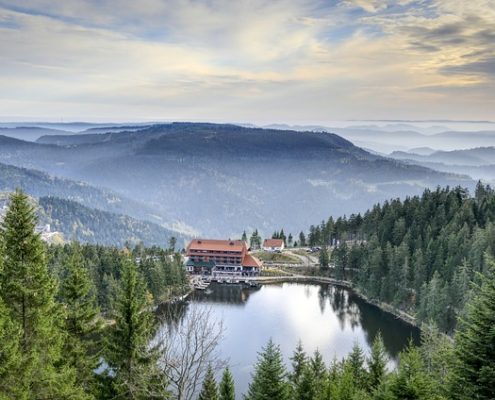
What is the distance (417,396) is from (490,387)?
9.99 ft

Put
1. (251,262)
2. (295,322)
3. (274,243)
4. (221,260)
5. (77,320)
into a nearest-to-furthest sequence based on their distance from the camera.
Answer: (77,320) → (295,322) → (251,262) → (221,260) → (274,243)

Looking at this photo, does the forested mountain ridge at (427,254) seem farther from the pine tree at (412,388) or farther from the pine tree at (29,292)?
the pine tree at (29,292)

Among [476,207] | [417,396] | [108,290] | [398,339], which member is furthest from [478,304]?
[476,207]

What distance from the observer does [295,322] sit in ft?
249

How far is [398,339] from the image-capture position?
222ft

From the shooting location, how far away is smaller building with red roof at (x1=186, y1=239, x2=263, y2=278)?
365 feet

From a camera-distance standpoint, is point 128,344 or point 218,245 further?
point 218,245

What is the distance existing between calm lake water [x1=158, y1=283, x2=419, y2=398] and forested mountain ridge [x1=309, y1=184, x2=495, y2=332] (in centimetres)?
484

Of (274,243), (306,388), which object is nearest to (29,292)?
(306,388)

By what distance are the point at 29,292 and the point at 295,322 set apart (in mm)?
63326

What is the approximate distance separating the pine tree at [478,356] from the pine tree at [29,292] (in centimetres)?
1460

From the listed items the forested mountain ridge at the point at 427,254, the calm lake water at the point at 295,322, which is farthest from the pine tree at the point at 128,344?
the forested mountain ridge at the point at 427,254

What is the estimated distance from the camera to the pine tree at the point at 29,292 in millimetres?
16781

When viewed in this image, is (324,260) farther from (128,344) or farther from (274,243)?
(128,344)
